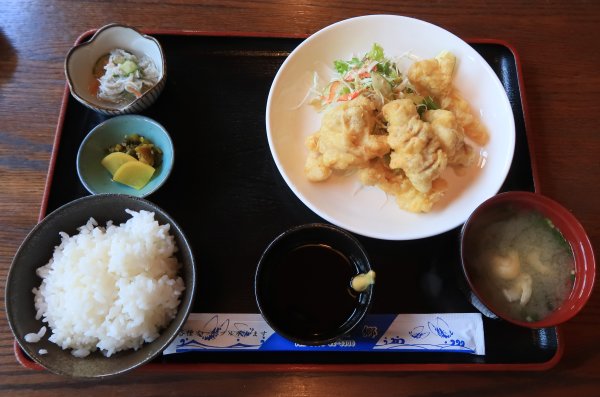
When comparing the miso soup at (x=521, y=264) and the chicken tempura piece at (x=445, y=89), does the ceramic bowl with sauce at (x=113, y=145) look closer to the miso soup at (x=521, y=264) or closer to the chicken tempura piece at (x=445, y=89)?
the chicken tempura piece at (x=445, y=89)

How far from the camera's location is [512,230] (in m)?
1.53

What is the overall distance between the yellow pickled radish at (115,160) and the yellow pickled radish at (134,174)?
0.03 m

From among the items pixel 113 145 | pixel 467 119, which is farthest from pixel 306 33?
pixel 113 145

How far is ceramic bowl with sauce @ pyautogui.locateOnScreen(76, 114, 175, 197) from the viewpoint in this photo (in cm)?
167

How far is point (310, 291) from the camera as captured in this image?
1.50 m

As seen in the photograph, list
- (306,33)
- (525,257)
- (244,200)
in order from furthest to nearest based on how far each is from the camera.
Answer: (306,33)
(244,200)
(525,257)

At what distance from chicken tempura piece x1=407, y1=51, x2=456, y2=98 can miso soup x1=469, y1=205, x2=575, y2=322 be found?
0.61 meters

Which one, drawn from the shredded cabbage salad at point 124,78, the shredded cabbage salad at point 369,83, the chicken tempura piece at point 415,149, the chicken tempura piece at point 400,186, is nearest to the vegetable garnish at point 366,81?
the shredded cabbage salad at point 369,83

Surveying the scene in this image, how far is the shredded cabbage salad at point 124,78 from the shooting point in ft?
5.98

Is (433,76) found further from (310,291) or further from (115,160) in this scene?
(115,160)

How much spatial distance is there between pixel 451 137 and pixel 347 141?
1.32ft

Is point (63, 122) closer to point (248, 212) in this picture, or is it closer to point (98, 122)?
point (98, 122)

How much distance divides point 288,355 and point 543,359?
0.96 metres

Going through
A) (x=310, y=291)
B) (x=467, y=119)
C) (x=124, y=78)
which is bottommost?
(x=310, y=291)
